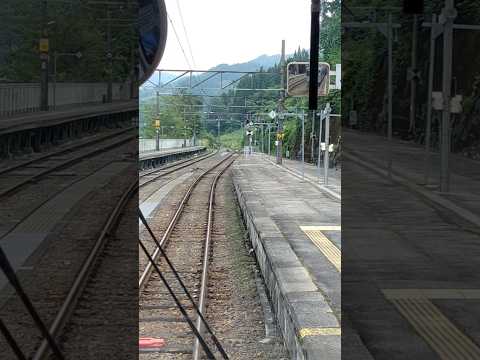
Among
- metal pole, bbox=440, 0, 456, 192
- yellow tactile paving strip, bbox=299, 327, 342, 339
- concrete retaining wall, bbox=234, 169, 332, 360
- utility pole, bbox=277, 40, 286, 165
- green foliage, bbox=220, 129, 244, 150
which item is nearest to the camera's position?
metal pole, bbox=440, 0, 456, 192

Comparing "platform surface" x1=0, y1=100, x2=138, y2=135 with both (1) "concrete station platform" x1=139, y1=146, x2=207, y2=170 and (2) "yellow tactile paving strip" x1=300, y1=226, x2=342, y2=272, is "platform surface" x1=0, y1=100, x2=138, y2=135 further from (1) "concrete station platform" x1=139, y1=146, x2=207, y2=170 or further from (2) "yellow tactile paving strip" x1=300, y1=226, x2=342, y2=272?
(2) "yellow tactile paving strip" x1=300, y1=226, x2=342, y2=272

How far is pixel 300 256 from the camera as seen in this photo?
107 inches

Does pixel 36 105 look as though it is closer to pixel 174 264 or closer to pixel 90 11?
pixel 90 11

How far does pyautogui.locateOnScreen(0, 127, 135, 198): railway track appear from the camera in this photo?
144 centimetres

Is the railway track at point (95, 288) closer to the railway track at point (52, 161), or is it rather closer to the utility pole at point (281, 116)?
the railway track at point (52, 161)

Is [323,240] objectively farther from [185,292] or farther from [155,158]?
[155,158]

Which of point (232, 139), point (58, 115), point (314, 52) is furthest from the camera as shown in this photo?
point (232, 139)

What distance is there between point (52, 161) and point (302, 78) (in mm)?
754

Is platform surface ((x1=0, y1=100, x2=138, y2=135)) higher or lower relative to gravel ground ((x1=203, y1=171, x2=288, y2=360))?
higher

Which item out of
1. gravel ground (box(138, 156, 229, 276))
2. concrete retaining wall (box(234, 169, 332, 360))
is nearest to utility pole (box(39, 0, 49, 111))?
Answer: gravel ground (box(138, 156, 229, 276))

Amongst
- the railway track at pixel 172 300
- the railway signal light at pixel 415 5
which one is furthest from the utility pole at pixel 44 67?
the railway signal light at pixel 415 5

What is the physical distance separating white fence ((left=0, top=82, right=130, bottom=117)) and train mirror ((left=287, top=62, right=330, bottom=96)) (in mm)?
450

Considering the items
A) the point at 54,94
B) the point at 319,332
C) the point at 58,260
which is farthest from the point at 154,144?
the point at 319,332

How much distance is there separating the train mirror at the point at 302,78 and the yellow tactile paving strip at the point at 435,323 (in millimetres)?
541
